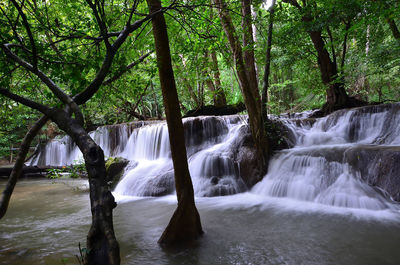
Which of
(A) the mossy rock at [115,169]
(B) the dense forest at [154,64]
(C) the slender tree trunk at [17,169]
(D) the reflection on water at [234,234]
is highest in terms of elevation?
(B) the dense forest at [154,64]

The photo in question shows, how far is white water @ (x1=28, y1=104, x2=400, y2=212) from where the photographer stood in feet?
23.1

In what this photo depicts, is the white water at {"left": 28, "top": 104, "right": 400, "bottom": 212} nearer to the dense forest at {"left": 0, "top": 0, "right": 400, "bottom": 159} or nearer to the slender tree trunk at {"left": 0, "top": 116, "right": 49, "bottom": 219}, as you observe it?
the dense forest at {"left": 0, "top": 0, "right": 400, "bottom": 159}

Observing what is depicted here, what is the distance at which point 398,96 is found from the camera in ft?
61.9

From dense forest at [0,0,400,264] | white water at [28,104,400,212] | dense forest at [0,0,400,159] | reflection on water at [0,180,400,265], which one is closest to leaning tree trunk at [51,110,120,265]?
dense forest at [0,0,400,264]

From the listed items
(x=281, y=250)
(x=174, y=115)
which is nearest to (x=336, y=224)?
Result: (x=281, y=250)

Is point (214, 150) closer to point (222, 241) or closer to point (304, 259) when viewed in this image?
point (222, 241)

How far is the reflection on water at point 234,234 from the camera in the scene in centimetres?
411

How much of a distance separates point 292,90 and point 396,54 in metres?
19.1

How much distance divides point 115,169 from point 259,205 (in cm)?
757

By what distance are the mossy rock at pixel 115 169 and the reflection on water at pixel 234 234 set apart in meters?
3.72

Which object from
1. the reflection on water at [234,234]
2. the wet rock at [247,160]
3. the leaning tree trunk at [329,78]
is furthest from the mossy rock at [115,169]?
the leaning tree trunk at [329,78]

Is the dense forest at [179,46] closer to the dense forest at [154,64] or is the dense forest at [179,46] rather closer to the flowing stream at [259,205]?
the dense forest at [154,64]

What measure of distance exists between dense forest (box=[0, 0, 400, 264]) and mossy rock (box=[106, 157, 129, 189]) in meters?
2.80

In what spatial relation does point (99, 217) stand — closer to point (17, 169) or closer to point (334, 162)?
point (17, 169)
